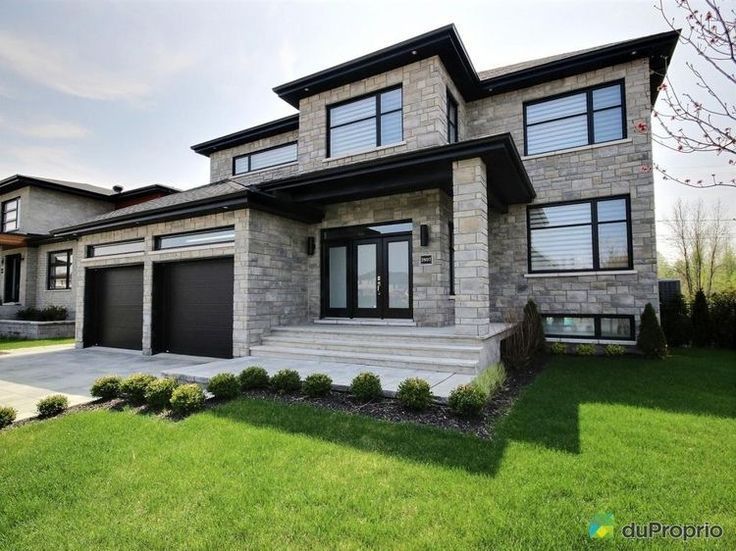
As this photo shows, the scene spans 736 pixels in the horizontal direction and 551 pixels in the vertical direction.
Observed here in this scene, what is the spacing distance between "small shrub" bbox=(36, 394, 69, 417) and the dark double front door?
19.3 feet

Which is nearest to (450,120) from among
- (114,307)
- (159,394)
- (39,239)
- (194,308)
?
(194,308)

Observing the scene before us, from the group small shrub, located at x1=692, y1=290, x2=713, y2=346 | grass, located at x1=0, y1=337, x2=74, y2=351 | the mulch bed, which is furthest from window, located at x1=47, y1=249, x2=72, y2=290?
small shrub, located at x1=692, y1=290, x2=713, y2=346

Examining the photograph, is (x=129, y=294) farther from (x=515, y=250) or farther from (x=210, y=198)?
(x=515, y=250)

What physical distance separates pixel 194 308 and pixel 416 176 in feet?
20.9

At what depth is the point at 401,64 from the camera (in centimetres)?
937

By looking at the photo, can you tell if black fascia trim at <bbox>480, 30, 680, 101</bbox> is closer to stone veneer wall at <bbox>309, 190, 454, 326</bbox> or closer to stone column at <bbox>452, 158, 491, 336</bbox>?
stone veneer wall at <bbox>309, 190, 454, 326</bbox>

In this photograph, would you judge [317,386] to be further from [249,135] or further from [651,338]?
[249,135]

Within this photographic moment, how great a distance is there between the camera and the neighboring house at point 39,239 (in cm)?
1677

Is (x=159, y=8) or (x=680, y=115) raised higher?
(x=159, y=8)

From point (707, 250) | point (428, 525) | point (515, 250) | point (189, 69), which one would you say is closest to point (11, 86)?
point (189, 69)

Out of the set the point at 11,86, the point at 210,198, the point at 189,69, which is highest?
the point at 189,69

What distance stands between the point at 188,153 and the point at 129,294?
276 inches

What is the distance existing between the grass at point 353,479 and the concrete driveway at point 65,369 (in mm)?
1700

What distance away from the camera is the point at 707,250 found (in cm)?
1867
